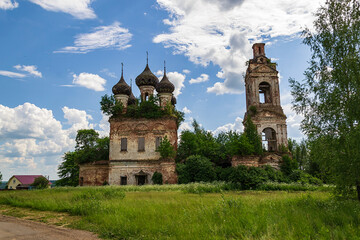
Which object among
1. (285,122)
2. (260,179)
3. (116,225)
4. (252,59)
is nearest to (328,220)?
(116,225)

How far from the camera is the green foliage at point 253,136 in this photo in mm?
26656

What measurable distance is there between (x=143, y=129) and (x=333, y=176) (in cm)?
2423

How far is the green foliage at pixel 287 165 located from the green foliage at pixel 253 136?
2315 mm

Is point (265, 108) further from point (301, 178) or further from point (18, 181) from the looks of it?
point (18, 181)

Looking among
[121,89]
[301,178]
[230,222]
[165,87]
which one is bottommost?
[230,222]

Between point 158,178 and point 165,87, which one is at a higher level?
point 165,87

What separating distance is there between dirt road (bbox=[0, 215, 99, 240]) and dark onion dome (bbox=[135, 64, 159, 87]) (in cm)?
2638

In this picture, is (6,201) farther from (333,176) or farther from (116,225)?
(333,176)

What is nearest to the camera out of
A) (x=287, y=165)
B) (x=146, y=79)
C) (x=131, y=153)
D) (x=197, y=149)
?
(x=287, y=165)

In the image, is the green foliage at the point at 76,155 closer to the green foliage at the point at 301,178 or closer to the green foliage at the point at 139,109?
the green foliage at the point at 139,109

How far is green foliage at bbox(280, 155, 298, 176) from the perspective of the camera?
84.7ft

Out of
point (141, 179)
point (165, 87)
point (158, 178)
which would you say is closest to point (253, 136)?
point (158, 178)

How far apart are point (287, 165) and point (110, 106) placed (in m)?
20.9

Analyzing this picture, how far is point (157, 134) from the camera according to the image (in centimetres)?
3158
